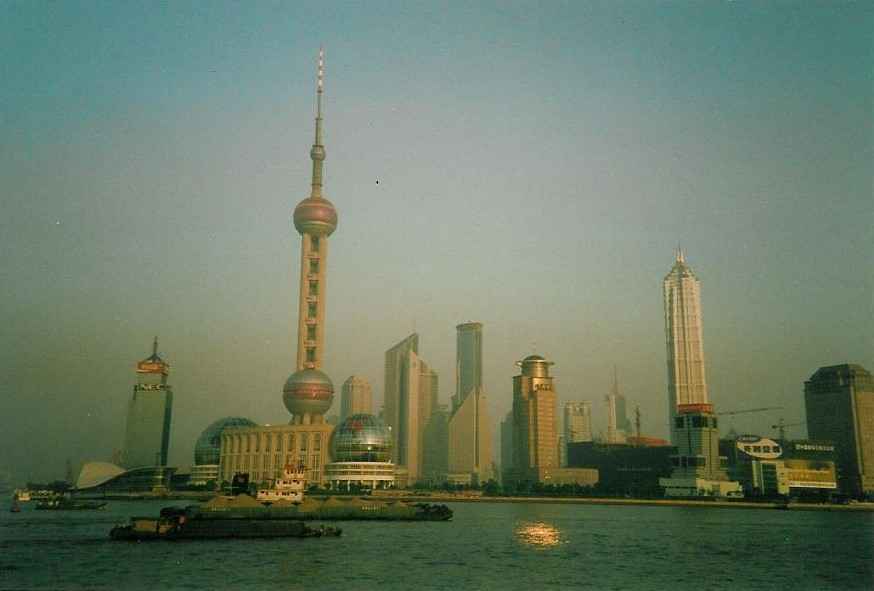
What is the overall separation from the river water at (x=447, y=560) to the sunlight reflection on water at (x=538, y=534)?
0.17m

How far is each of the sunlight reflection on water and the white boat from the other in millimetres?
41187

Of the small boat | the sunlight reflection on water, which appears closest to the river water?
the sunlight reflection on water

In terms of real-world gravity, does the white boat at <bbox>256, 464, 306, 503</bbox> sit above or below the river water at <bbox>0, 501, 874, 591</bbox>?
above

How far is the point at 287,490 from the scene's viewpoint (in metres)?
147

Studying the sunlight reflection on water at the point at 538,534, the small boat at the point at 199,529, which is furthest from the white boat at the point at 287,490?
the sunlight reflection on water at the point at 538,534

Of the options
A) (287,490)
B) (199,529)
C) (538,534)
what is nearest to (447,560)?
(538,534)

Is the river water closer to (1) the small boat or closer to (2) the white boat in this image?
(1) the small boat

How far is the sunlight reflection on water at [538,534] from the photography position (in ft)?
367

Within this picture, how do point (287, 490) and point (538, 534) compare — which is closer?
point (538, 534)

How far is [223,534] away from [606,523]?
79243mm

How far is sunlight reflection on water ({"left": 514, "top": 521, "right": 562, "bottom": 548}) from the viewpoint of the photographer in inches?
4402

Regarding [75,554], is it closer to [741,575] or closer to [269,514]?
[269,514]

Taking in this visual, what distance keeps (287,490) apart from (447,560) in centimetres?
6487

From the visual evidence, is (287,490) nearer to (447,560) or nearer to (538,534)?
(538,534)
